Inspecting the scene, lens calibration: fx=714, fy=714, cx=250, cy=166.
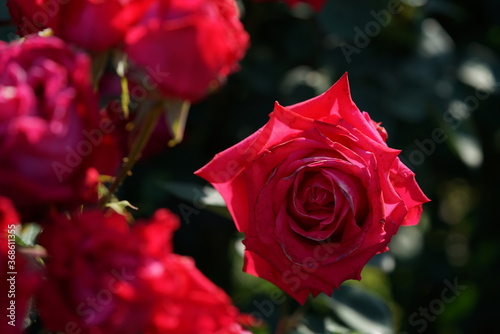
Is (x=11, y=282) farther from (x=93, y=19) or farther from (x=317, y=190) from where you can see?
(x=317, y=190)

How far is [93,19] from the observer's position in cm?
58

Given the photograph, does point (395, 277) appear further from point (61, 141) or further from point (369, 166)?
point (61, 141)

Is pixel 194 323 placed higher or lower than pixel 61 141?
lower

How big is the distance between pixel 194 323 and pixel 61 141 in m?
0.17

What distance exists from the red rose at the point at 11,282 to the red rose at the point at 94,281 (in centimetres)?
2

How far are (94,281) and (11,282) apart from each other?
0.06 meters

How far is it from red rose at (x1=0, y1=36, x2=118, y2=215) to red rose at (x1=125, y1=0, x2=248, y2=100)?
1.9 inches

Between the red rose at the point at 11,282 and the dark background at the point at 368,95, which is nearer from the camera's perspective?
the red rose at the point at 11,282

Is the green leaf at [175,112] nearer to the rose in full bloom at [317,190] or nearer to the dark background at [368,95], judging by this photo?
the rose in full bloom at [317,190]

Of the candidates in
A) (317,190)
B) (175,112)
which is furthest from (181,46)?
(317,190)

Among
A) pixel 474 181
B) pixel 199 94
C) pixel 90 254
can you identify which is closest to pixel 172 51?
pixel 199 94

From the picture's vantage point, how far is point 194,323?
0.53 meters

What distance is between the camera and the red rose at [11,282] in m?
0.49

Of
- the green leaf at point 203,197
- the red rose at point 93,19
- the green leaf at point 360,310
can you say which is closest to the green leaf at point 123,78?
the red rose at point 93,19
